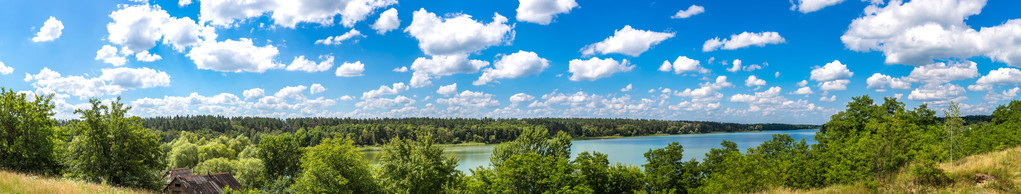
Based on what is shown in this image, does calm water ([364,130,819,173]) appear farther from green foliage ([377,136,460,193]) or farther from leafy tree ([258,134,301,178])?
green foliage ([377,136,460,193])

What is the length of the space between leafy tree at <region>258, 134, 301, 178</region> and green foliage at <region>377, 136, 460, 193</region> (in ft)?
43.5

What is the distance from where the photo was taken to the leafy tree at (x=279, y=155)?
36125mm

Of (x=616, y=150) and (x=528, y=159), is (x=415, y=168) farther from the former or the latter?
(x=616, y=150)

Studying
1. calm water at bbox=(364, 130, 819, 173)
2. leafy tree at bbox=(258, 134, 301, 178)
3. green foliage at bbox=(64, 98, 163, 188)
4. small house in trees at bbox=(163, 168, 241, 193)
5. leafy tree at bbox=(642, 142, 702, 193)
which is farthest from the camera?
calm water at bbox=(364, 130, 819, 173)

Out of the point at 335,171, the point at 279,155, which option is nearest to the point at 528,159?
the point at 335,171

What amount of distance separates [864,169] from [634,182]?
15.0 m

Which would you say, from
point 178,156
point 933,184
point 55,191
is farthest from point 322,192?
point 178,156

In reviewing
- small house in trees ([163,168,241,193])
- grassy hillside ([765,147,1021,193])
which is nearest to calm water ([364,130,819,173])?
small house in trees ([163,168,241,193])

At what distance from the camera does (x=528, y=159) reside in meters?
28.4

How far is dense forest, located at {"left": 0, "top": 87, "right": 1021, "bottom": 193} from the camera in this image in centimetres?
1702

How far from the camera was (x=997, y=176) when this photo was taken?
13.7 meters

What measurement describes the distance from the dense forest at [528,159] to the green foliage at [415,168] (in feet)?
0.20

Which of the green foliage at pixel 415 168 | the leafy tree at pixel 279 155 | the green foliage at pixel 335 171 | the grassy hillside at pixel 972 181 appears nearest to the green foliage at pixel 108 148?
the green foliage at pixel 335 171

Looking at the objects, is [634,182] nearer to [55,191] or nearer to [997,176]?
[997,176]
